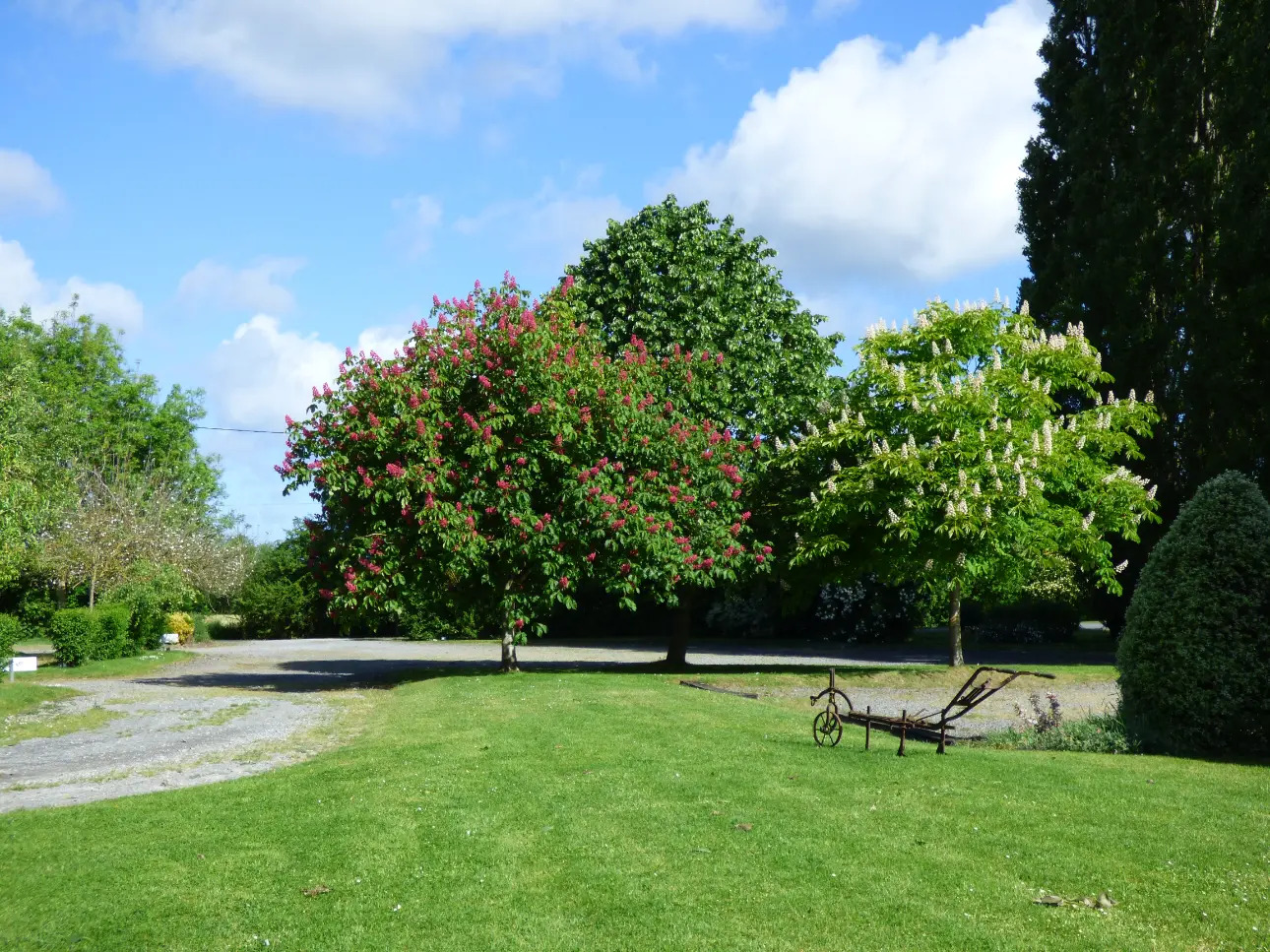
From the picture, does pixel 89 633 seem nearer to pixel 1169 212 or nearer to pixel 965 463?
pixel 965 463

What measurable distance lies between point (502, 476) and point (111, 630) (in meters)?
14.4

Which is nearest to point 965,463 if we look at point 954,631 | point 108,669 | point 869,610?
point 954,631

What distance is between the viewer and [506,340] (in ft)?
69.1

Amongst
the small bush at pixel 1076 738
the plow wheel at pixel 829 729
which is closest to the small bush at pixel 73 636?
the plow wheel at pixel 829 729

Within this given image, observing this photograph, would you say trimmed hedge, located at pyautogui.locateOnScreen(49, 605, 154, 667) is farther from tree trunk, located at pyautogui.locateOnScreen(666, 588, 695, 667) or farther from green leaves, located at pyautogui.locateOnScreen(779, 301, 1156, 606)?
green leaves, located at pyautogui.locateOnScreen(779, 301, 1156, 606)

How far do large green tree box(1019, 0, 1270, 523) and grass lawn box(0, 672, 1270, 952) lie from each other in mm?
17624

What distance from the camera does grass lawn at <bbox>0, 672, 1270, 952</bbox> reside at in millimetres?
5793

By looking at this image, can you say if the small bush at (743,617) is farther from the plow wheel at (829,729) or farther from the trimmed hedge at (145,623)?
the plow wheel at (829,729)

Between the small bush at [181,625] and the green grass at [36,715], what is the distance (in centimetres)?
1903

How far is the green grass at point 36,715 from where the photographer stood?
15.1m

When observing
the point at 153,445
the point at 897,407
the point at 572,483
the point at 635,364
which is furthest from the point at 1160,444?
the point at 153,445

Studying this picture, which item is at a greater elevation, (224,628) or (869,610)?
(869,610)

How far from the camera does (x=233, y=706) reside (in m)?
18.2

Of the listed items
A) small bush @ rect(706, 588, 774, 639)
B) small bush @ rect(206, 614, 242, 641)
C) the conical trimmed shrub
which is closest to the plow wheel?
the conical trimmed shrub
